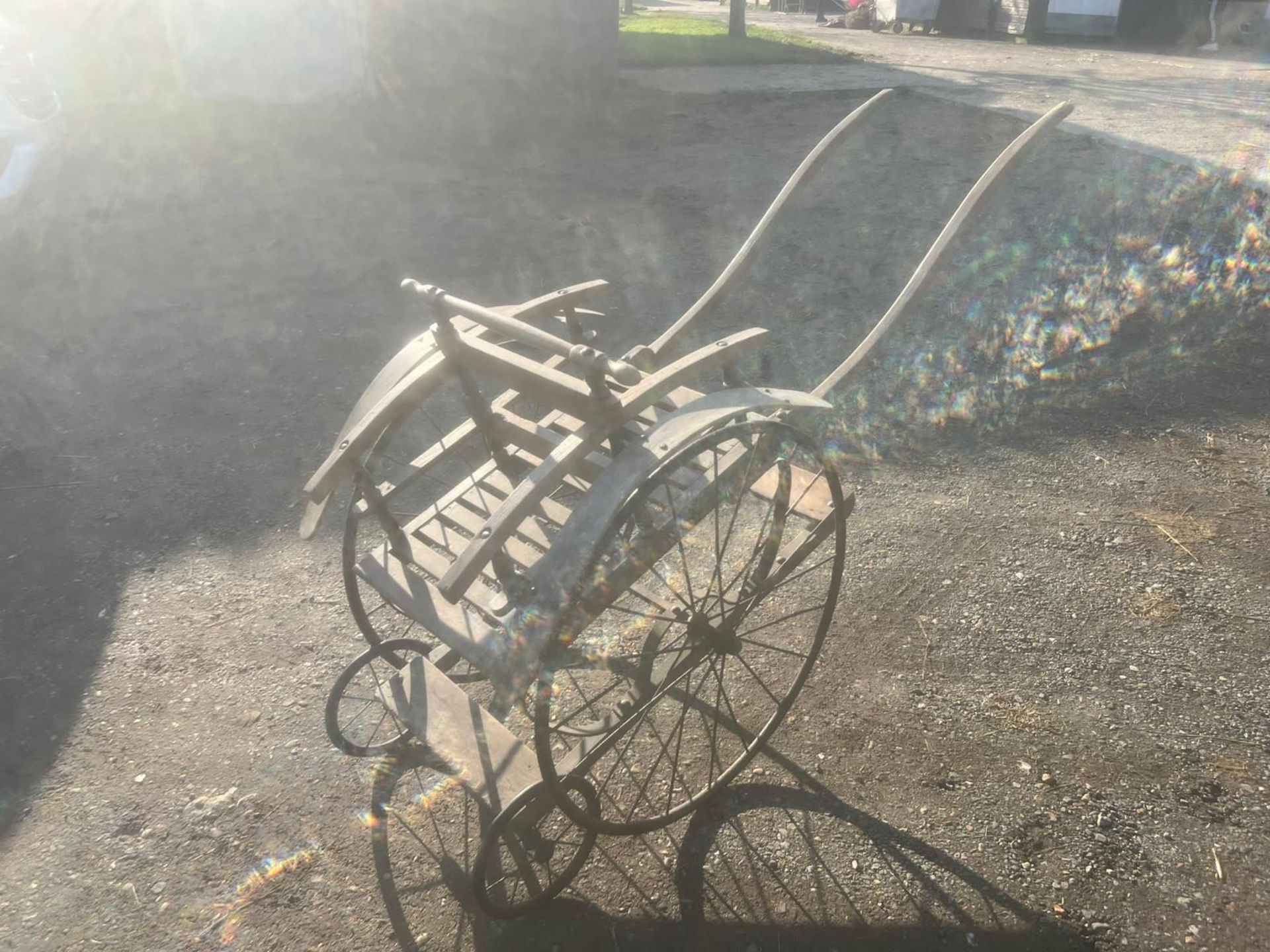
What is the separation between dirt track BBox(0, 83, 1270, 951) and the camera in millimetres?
2434

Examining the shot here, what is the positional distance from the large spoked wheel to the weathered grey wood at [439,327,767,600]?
18 cm

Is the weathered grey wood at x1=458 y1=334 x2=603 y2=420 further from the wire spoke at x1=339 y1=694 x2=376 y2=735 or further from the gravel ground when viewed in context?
the gravel ground

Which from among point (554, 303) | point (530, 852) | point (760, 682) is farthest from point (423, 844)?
point (554, 303)

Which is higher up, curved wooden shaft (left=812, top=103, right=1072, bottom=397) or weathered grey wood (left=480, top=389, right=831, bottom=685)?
curved wooden shaft (left=812, top=103, right=1072, bottom=397)

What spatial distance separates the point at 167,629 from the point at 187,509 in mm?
824

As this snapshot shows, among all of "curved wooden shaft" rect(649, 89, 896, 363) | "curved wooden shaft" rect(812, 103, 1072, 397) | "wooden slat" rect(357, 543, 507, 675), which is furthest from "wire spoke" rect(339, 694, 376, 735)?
"curved wooden shaft" rect(812, 103, 1072, 397)

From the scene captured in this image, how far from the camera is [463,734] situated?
7.34 ft

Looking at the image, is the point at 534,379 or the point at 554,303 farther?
the point at 554,303

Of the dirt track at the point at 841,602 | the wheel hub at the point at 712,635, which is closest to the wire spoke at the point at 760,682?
the dirt track at the point at 841,602

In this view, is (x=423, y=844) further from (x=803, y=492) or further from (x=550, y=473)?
(x=803, y=492)

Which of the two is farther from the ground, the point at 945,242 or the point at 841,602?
the point at 945,242

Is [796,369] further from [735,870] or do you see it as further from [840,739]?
[735,870]

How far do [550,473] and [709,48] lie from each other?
16602mm

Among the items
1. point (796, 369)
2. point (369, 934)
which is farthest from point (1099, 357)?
point (369, 934)
